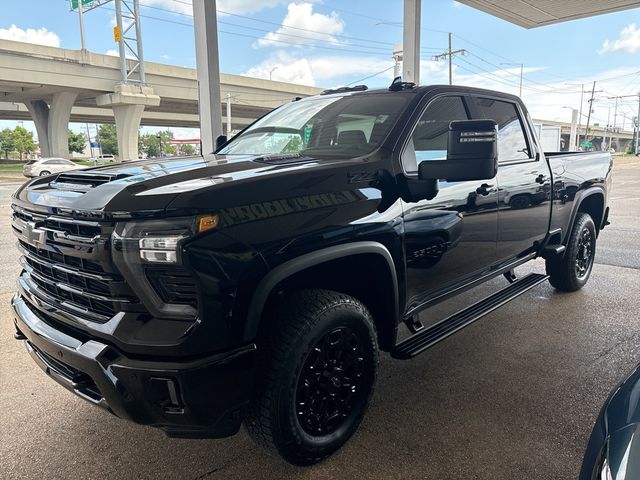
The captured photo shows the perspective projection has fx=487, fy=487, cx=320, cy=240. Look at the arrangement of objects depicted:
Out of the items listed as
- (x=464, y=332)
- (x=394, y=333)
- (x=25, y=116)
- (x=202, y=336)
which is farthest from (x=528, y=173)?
(x=25, y=116)

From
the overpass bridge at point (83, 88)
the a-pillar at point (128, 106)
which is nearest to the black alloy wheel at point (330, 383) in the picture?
the overpass bridge at point (83, 88)

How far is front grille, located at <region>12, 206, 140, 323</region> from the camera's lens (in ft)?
6.53

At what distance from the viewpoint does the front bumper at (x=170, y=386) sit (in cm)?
191

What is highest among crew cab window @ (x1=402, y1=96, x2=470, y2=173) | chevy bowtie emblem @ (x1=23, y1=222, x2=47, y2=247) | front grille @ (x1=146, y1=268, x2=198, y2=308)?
crew cab window @ (x1=402, y1=96, x2=470, y2=173)

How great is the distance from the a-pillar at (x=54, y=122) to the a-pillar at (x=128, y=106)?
2.65m

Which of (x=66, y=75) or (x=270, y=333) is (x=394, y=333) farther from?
(x=66, y=75)

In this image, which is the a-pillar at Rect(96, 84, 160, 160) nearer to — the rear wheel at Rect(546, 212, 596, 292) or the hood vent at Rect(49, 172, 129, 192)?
the rear wheel at Rect(546, 212, 596, 292)

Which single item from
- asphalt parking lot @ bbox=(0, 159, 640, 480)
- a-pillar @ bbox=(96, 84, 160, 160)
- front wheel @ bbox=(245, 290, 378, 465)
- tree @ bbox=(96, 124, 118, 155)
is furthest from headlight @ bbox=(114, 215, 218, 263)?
tree @ bbox=(96, 124, 118, 155)

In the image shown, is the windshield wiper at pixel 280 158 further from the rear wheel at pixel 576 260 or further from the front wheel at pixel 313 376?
the rear wheel at pixel 576 260

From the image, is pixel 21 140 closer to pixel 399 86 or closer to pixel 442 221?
pixel 399 86

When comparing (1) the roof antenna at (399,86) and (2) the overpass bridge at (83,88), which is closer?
(1) the roof antenna at (399,86)

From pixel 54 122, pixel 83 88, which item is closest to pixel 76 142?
pixel 54 122

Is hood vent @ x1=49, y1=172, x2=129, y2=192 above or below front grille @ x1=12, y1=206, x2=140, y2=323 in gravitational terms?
above

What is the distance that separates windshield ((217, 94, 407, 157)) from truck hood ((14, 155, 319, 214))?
35cm
